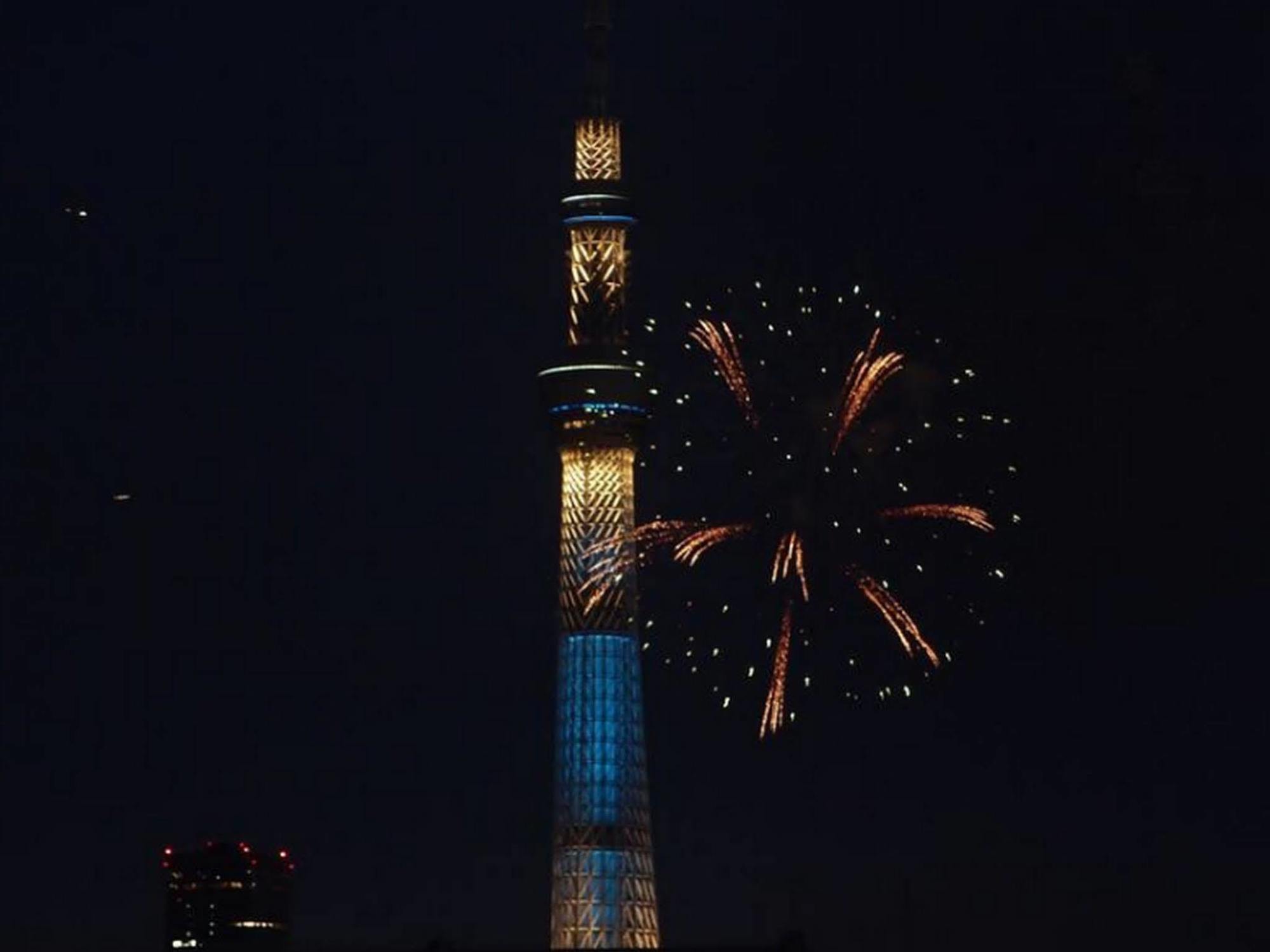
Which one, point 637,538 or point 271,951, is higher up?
point 637,538

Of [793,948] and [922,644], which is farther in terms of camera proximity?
[793,948]

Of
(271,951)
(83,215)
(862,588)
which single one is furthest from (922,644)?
(271,951)

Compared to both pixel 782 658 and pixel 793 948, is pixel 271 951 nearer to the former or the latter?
pixel 793 948

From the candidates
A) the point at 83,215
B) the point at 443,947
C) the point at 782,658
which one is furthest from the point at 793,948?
the point at 83,215

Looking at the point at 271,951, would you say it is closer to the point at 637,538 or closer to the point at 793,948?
the point at 793,948

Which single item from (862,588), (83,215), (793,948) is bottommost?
(793,948)

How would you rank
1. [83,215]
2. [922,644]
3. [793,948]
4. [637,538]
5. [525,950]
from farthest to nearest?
[525,950]
[793,948]
[637,538]
[922,644]
[83,215]

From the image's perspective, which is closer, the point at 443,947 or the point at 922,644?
the point at 922,644

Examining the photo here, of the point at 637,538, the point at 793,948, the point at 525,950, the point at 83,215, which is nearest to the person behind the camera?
the point at 83,215

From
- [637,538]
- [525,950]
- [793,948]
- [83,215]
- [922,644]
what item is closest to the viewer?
[83,215]
